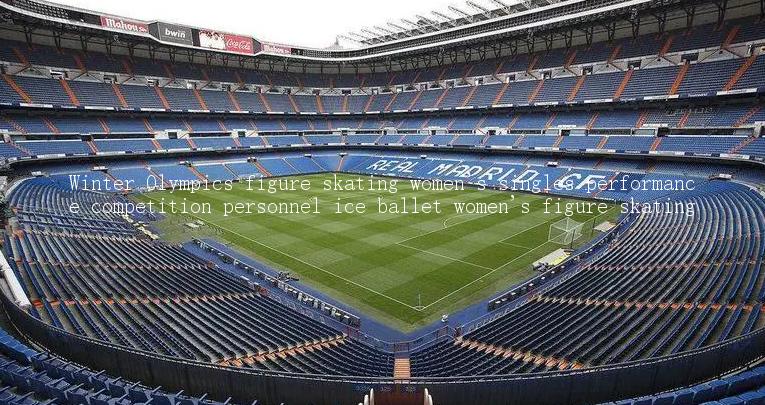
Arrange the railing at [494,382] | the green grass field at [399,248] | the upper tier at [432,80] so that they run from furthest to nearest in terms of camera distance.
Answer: the upper tier at [432,80], the green grass field at [399,248], the railing at [494,382]

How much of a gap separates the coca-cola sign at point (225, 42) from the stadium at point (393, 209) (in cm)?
30

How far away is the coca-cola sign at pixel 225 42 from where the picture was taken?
55625 mm

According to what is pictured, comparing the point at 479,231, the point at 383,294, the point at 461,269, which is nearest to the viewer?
the point at 383,294

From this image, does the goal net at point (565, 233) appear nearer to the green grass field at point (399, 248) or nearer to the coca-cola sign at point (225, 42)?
the green grass field at point (399, 248)

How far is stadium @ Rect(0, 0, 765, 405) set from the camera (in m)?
9.49

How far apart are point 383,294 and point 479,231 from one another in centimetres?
1247

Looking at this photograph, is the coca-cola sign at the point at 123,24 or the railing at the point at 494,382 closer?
the railing at the point at 494,382

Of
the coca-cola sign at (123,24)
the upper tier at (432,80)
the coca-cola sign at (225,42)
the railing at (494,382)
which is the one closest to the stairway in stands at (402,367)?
the railing at (494,382)

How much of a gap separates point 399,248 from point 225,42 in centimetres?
4739

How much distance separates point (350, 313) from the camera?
1862 cm

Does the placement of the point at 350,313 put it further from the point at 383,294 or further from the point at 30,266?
the point at 30,266

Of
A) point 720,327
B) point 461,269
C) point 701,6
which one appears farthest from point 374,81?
point 720,327

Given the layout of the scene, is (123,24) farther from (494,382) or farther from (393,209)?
(494,382)

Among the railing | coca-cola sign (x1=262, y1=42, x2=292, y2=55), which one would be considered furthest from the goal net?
coca-cola sign (x1=262, y1=42, x2=292, y2=55)
